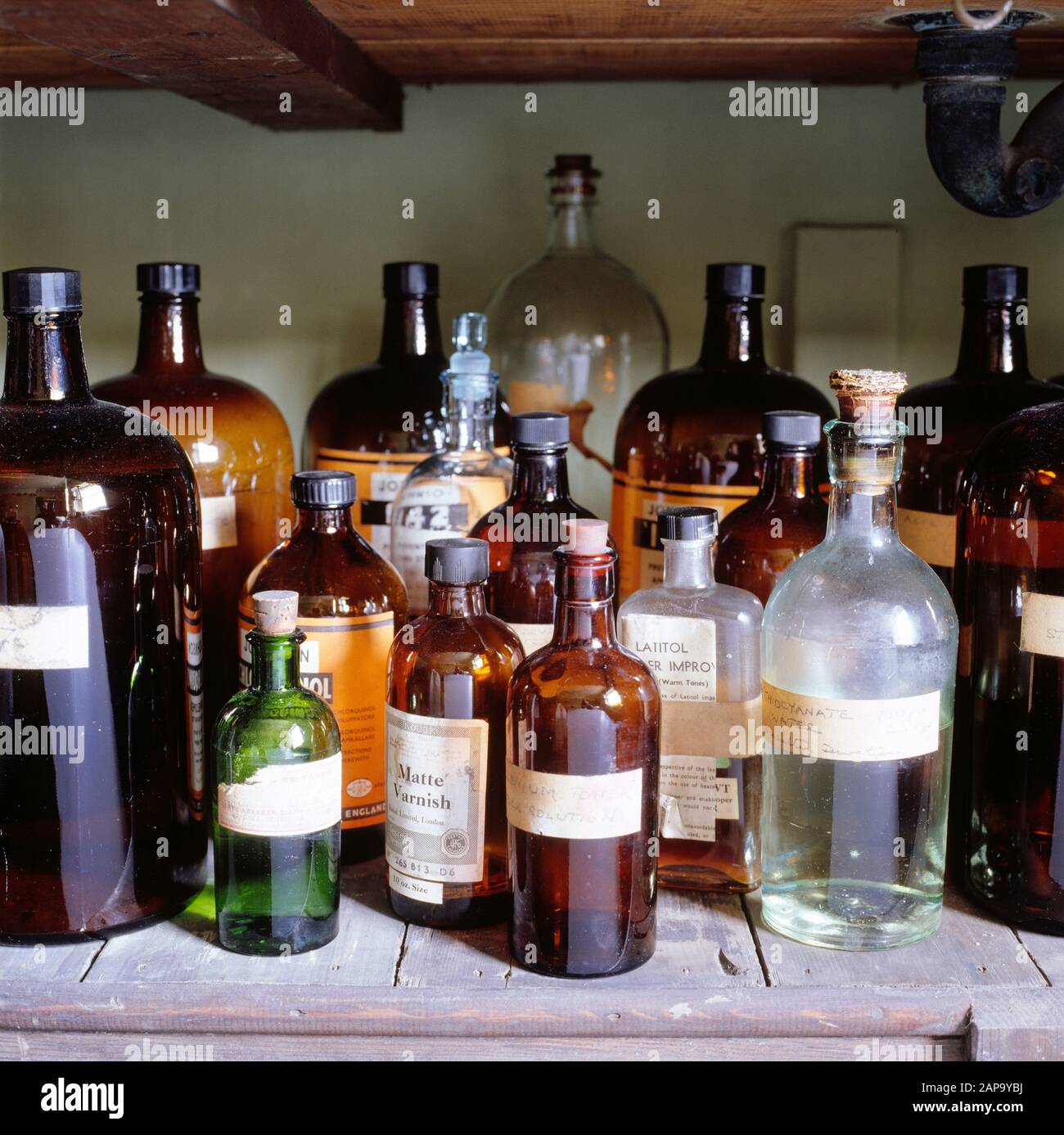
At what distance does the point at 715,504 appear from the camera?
41.9 inches

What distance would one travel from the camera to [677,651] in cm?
93

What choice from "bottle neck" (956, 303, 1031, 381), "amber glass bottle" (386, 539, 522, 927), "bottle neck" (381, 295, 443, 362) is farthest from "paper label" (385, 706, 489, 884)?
"bottle neck" (956, 303, 1031, 381)

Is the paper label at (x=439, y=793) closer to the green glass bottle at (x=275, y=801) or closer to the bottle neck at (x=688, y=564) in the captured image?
the green glass bottle at (x=275, y=801)

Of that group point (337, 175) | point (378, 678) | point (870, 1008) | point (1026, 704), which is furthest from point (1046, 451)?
point (337, 175)

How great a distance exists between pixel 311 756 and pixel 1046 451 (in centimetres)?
52

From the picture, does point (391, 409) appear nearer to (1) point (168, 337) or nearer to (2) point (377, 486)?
(2) point (377, 486)

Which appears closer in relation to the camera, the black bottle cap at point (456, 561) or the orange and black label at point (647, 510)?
the black bottle cap at point (456, 561)

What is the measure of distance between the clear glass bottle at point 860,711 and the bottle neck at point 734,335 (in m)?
0.25

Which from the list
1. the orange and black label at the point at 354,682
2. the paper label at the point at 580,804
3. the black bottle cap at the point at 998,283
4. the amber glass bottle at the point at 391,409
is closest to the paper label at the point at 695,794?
the paper label at the point at 580,804

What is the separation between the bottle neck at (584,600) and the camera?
813 mm

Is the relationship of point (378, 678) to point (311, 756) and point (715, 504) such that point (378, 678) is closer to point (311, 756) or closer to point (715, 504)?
point (311, 756)

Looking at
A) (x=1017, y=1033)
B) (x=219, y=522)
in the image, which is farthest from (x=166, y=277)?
(x=1017, y=1033)

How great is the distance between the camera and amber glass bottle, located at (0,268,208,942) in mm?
847

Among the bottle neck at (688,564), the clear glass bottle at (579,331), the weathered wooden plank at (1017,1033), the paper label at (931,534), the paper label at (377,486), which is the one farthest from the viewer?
the clear glass bottle at (579,331)
